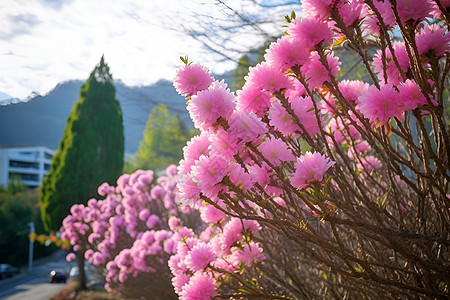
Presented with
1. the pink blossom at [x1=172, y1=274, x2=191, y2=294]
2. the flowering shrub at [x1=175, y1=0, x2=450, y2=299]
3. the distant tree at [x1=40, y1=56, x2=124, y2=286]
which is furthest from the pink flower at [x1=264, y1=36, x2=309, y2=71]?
the distant tree at [x1=40, y1=56, x2=124, y2=286]

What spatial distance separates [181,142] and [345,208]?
26.7m

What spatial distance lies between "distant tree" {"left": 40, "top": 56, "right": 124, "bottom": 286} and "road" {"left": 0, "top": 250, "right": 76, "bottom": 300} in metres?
Result: 5.26

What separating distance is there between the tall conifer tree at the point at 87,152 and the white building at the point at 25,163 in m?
35.8

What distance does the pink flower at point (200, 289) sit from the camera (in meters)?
1.52

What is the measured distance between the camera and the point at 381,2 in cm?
125

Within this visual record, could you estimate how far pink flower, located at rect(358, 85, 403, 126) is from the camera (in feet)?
3.56

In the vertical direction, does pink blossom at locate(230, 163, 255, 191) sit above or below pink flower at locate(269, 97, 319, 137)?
below

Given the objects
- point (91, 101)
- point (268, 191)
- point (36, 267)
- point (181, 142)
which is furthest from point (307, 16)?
point (36, 267)

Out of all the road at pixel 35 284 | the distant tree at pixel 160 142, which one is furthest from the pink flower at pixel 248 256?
the distant tree at pixel 160 142

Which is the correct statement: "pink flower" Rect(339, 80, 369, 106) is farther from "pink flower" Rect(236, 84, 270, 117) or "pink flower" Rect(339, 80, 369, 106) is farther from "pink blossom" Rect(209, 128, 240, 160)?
"pink blossom" Rect(209, 128, 240, 160)

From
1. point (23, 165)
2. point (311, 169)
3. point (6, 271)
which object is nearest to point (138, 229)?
point (311, 169)

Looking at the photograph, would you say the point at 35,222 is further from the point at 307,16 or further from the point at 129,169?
the point at 307,16

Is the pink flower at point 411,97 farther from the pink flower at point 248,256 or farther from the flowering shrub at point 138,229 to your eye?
the flowering shrub at point 138,229

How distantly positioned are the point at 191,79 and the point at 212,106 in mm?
274
